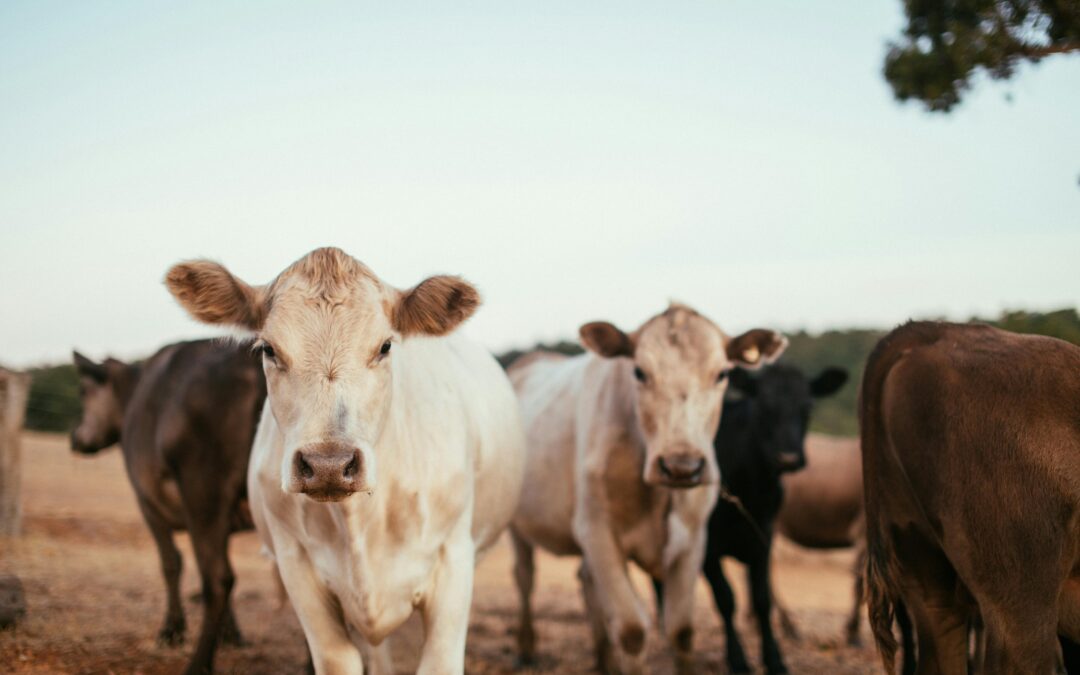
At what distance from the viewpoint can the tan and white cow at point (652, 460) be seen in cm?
633

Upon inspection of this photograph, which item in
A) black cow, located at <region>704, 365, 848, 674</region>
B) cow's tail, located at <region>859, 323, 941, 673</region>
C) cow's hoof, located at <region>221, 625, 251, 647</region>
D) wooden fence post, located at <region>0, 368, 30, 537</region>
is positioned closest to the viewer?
cow's tail, located at <region>859, 323, 941, 673</region>

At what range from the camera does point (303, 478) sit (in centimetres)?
374

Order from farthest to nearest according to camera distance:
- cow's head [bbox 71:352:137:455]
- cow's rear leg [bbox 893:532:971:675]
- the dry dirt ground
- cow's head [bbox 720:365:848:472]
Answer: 1. cow's head [bbox 71:352:137:455]
2. cow's head [bbox 720:365:848:472]
3. the dry dirt ground
4. cow's rear leg [bbox 893:532:971:675]

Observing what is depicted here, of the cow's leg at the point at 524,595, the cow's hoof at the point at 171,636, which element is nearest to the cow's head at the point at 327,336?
A: the cow's hoof at the point at 171,636

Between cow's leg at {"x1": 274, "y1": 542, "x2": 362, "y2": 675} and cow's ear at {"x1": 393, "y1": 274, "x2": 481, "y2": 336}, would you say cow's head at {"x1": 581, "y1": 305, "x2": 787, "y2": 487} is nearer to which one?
cow's ear at {"x1": 393, "y1": 274, "x2": 481, "y2": 336}

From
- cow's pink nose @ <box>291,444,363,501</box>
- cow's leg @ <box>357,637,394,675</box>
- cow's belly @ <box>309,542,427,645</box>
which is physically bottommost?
cow's leg @ <box>357,637,394,675</box>

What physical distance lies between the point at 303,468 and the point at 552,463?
4.28 metres

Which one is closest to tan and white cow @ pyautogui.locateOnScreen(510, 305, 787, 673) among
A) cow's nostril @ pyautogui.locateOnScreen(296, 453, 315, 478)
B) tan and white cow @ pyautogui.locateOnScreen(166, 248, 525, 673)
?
tan and white cow @ pyautogui.locateOnScreen(166, 248, 525, 673)

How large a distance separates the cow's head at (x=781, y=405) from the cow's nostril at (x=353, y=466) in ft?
16.7

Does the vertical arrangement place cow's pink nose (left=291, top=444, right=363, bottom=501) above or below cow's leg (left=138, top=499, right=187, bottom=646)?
above

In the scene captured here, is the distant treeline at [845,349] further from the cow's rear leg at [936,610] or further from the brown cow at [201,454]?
the brown cow at [201,454]

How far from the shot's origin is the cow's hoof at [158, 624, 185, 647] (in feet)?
23.8

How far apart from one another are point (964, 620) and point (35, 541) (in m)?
10.8

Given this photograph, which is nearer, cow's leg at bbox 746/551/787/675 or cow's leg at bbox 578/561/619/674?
cow's leg at bbox 578/561/619/674
